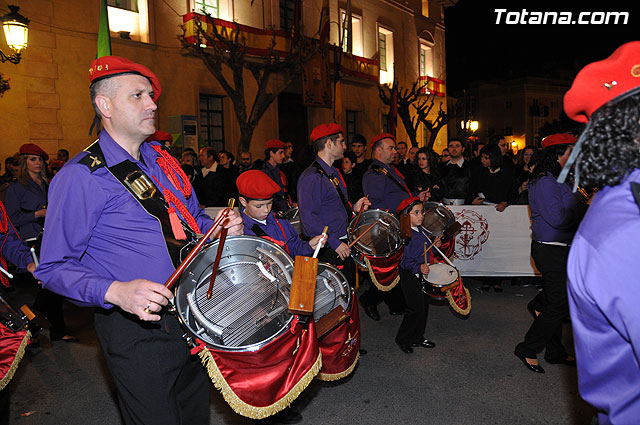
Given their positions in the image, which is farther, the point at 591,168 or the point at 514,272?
the point at 514,272

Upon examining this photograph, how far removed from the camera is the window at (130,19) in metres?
15.2

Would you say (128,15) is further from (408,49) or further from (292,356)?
(408,49)

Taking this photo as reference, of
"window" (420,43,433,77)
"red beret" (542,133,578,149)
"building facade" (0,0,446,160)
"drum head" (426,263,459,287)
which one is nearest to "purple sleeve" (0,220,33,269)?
"drum head" (426,263,459,287)

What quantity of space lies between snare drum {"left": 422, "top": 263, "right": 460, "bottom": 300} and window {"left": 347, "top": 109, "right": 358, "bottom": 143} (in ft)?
66.7

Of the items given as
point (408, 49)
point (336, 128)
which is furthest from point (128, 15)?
point (408, 49)

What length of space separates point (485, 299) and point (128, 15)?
1390 centimetres

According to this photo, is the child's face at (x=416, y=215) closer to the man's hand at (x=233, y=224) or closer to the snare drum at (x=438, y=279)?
the snare drum at (x=438, y=279)

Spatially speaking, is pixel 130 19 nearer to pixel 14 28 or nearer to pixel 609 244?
pixel 14 28

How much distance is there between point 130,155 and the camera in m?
2.41

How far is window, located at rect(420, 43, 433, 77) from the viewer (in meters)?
32.8

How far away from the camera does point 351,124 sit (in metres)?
25.6

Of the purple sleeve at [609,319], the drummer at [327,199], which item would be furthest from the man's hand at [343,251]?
the purple sleeve at [609,319]

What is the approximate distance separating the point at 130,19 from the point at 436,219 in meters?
13.1

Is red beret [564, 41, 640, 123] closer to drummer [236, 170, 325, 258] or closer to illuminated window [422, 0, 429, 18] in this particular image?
drummer [236, 170, 325, 258]
